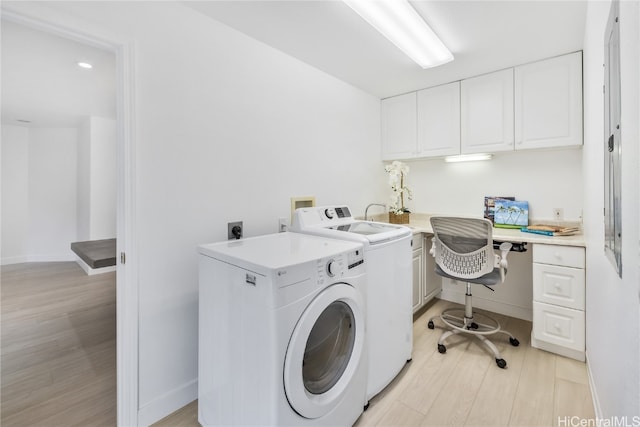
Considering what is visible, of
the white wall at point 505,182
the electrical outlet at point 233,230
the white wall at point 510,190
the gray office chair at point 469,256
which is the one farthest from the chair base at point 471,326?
the electrical outlet at point 233,230

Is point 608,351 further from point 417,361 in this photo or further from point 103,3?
point 103,3

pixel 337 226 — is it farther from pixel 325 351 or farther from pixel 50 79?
pixel 50 79

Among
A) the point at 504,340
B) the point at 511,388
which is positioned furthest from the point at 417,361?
the point at 504,340

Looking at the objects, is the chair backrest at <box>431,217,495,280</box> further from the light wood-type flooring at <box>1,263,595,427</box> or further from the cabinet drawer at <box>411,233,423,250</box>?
the light wood-type flooring at <box>1,263,595,427</box>

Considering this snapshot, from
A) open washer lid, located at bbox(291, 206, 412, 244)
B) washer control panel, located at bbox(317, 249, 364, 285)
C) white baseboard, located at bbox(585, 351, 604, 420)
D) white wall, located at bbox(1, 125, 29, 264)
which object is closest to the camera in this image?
washer control panel, located at bbox(317, 249, 364, 285)

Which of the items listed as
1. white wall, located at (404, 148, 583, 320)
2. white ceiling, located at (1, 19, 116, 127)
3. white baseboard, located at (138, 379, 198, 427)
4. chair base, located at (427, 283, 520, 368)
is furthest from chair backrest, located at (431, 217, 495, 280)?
white ceiling, located at (1, 19, 116, 127)

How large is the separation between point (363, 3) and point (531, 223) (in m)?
2.38

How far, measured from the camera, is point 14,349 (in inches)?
82.9

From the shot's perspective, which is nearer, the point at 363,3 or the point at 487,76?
the point at 363,3

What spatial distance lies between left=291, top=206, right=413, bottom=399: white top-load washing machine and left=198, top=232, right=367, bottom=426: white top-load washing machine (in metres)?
0.12

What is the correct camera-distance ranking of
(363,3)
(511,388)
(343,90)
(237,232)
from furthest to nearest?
(343,90) < (237,232) < (511,388) < (363,3)

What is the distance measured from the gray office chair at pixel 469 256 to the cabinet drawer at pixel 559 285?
25 cm

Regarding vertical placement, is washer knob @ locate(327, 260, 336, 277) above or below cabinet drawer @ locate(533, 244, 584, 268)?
above

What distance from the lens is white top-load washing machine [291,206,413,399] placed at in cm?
155
